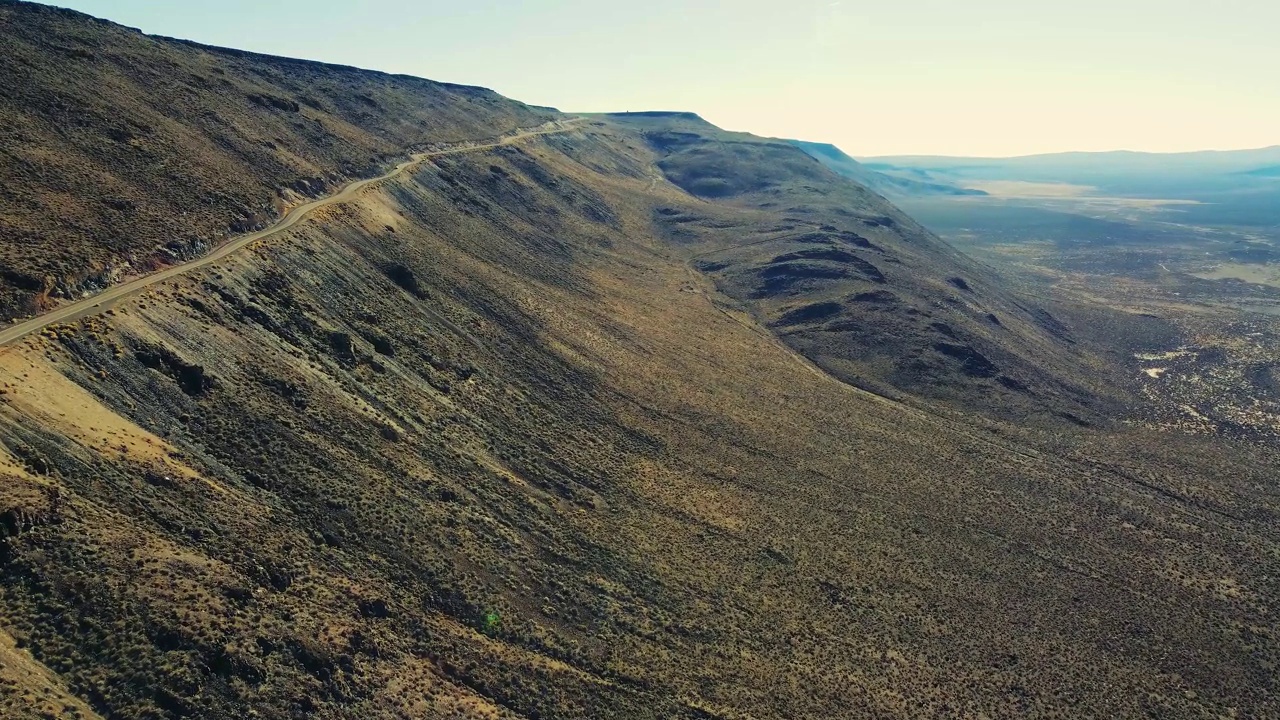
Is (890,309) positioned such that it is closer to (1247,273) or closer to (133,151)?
(133,151)

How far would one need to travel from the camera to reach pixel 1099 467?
55969 millimetres

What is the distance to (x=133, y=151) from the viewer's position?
4538 centimetres

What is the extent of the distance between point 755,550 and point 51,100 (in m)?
53.8

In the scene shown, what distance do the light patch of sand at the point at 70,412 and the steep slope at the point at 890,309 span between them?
5916cm

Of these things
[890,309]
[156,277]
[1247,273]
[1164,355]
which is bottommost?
[1164,355]

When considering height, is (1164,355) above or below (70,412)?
below

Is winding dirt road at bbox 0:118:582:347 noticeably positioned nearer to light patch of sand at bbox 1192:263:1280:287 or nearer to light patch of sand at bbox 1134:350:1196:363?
light patch of sand at bbox 1134:350:1196:363

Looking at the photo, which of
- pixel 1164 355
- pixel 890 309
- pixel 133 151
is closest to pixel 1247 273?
pixel 1164 355

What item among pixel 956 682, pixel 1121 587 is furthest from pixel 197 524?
pixel 1121 587

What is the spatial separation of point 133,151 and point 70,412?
28.6m

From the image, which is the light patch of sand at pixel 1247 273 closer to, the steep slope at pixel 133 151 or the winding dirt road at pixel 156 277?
the steep slope at pixel 133 151

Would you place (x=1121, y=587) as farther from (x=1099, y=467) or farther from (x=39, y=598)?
(x=39, y=598)

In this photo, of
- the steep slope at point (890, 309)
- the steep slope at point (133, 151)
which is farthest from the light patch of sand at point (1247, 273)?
the steep slope at point (133, 151)

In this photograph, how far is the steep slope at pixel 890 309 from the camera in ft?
234
